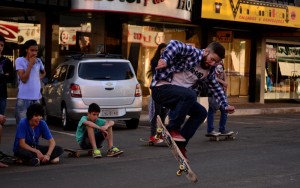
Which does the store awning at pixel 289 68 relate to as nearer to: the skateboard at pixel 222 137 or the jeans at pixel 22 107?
the skateboard at pixel 222 137

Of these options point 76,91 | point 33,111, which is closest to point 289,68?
point 76,91

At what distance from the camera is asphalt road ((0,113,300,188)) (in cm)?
776

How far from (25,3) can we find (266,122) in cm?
851

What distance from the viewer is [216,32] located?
1006 inches

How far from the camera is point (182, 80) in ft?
24.0

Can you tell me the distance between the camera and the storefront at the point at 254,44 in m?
23.3

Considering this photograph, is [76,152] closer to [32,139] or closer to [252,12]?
[32,139]

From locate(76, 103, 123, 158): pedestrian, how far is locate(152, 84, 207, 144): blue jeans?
2887 millimetres

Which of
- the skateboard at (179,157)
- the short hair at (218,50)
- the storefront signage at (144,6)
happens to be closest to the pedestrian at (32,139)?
the skateboard at (179,157)

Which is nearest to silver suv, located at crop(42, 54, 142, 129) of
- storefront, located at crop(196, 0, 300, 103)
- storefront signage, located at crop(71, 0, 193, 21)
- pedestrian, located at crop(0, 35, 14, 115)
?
storefront signage, located at crop(71, 0, 193, 21)

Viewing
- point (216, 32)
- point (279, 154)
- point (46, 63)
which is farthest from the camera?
point (216, 32)

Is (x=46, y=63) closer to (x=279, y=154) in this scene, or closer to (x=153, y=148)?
(x=153, y=148)

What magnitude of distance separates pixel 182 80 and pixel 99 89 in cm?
707

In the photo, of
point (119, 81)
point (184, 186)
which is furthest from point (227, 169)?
point (119, 81)
